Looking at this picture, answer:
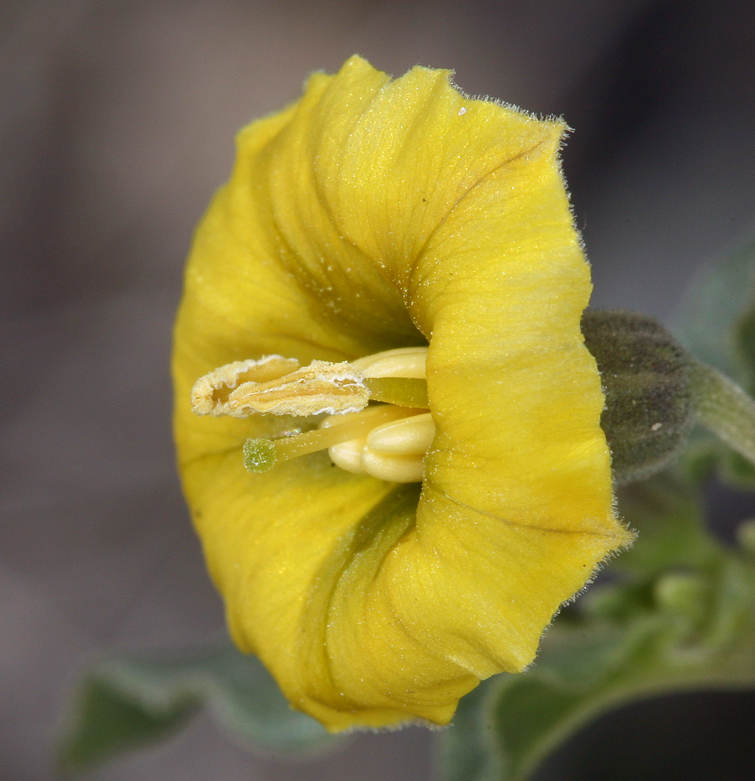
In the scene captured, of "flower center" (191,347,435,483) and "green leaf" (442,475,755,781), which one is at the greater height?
"flower center" (191,347,435,483)

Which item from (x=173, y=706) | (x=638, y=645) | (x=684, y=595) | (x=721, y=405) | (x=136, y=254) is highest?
(x=721, y=405)

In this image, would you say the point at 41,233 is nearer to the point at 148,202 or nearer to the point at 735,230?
the point at 148,202

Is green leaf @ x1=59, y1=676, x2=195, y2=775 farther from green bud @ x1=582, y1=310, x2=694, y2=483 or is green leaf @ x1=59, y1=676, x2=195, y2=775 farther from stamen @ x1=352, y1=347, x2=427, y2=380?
green bud @ x1=582, y1=310, x2=694, y2=483

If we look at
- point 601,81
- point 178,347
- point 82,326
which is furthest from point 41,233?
point 178,347

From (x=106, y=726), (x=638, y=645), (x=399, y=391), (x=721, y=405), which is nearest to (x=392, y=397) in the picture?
(x=399, y=391)

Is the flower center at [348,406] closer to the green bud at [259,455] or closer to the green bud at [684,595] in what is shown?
the green bud at [259,455]

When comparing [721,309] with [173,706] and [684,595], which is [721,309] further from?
[173,706]

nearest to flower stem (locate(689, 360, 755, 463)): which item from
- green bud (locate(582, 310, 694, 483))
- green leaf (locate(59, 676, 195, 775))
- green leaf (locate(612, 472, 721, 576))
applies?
green bud (locate(582, 310, 694, 483))
